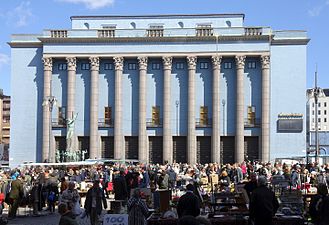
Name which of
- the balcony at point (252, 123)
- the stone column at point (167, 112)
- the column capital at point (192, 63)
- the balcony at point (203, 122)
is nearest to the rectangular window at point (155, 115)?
the stone column at point (167, 112)

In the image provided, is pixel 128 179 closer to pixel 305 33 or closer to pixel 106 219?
pixel 106 219

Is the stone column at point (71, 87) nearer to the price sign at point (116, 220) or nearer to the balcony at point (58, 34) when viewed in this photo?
the balcony at point (58, 34)

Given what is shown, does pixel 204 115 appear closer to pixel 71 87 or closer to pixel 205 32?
pixel 205 32

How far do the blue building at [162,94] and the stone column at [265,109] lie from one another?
0.10 metres

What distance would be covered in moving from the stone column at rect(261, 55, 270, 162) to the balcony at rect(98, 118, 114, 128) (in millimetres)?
15313

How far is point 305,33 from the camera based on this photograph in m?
63.5

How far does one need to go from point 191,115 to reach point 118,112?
24.1 feet

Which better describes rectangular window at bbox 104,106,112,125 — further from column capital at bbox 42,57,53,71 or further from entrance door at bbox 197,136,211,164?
entrance door at bbox 197,136,211,164

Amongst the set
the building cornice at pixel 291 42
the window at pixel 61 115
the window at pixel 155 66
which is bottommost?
the window at pixel 61 115

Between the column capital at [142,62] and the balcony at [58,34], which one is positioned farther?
the balcony at [58,34]

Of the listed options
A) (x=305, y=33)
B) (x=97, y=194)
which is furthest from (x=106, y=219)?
(x=305, y=33)

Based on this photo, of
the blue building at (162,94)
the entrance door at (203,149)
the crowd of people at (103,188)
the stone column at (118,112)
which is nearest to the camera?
the crowd of people at (103,188)

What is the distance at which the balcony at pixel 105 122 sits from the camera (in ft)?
210

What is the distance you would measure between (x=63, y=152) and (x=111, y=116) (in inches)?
242
